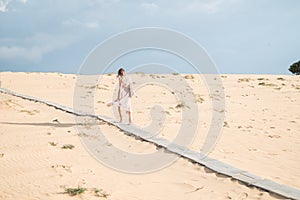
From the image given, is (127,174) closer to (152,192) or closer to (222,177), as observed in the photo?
(152,192)

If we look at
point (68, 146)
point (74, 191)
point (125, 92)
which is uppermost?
point (125, 92)

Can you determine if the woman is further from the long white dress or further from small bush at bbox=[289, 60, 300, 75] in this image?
small bush at bbox=[289, 60, 300, 75]

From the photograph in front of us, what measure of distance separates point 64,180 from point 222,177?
2759 millimetres

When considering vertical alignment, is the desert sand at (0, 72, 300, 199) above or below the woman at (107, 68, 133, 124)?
below

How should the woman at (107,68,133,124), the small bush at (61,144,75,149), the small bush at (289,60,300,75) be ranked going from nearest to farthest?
the small bush at (61,144,75,149) < the woman at (107,68,133,124) < the small bush at (289,60,300,75)

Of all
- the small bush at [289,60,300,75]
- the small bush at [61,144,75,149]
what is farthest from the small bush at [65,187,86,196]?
the small bush at [289,60,300,75]

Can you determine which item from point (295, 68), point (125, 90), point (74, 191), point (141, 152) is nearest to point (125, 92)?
point (125, 90)

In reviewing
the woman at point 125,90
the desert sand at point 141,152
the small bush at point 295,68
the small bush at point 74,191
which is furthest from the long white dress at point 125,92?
the small bush at point 295,68

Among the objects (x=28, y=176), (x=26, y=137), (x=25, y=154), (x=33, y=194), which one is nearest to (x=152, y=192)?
(x=33, y=194)

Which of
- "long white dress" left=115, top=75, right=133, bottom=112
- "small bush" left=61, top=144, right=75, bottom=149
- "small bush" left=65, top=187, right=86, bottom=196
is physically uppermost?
"long white dress" left=115, top=75, right=133, bottom=112

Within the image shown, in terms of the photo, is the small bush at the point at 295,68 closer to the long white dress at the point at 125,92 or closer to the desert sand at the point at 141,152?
the desert sand at the point at 141,152

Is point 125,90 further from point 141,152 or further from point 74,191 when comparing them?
point 74,191

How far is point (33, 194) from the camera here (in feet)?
15.3

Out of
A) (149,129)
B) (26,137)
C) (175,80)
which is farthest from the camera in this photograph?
(175,80)
